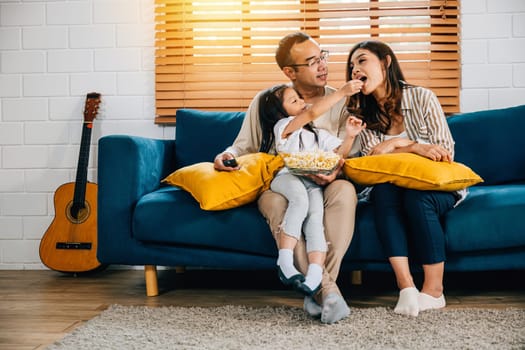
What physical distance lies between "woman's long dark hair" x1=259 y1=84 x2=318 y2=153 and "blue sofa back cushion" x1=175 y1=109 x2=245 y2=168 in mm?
343

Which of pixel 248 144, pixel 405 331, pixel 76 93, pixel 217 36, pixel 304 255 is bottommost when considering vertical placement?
pixel 405 331

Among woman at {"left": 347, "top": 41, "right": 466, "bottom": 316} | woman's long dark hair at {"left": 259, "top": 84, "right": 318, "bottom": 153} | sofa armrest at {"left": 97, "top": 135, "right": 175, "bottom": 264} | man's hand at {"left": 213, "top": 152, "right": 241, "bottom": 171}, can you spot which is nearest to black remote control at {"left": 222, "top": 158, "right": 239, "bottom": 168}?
man's hand at {"left": 213, "top": 152, "right": 241, "bottom": 171}

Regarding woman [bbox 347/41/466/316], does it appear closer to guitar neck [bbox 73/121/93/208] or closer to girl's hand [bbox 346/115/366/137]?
girl's hand [bbox 346/115/366/137]

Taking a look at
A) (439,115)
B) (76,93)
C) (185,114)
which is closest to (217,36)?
(185,114)

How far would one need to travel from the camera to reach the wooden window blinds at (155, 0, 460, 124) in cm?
292

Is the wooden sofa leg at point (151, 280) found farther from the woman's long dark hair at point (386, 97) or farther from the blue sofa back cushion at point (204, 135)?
the woman's long dark hair at point (386, 97)

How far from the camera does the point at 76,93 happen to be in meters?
3.07

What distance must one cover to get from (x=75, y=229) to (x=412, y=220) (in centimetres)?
171

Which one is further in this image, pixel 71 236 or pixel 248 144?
pixel 71 236

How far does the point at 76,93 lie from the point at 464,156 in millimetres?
2063

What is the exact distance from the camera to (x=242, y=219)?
211cm

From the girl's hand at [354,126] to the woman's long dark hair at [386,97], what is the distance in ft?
0.33

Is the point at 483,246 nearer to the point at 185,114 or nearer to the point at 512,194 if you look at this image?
the point at 512,194

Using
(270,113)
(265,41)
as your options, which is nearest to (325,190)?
(270,113)
